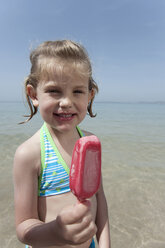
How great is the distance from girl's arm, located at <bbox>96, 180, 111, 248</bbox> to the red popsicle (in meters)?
0.80

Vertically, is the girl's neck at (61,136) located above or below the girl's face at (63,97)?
below

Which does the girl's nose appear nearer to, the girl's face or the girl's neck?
the girl's face

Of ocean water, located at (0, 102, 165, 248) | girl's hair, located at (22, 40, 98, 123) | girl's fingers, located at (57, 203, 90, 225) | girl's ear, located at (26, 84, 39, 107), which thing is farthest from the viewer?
ocean water, located at (0, 102, 165, 248)

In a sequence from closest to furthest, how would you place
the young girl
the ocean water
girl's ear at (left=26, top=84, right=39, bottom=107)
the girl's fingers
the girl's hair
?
1. the girl's fingers
2. the young girl
3. the girl's hair
4. girl's ear at (left=26, top=84, right=39, bottom=107)
5. the ocean water

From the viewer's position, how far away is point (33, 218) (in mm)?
1198

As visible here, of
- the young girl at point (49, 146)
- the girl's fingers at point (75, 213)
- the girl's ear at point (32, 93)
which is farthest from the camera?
the girl's ear at point (32, 93)

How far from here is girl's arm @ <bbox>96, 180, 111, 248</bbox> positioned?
55.7 inches

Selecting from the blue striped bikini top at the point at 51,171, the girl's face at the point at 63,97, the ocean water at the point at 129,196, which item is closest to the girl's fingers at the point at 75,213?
the blue striped bikini top at the point at 51,171

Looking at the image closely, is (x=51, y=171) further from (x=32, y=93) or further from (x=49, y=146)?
(x=32, y=93)

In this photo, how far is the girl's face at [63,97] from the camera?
3.90 ft

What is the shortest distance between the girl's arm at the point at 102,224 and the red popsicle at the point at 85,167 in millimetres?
795

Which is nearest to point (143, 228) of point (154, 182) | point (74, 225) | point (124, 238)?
point (124, 238)

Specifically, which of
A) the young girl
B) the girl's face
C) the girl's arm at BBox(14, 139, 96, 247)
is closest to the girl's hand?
the girl's arm at BBox(14, 139, 96, 247)

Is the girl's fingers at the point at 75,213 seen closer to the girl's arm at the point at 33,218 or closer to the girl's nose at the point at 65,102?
the girl's arm at the point at 33,218
